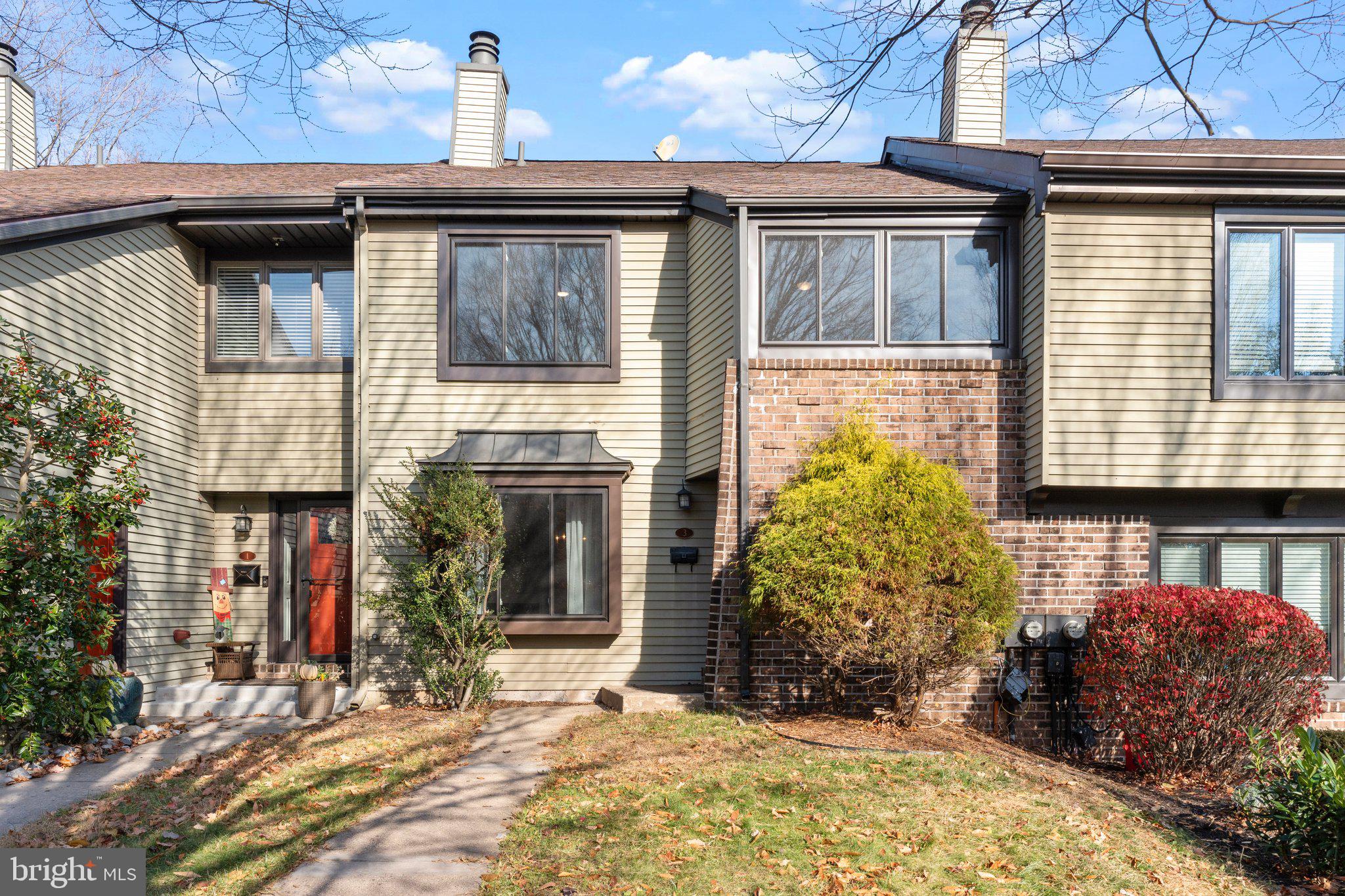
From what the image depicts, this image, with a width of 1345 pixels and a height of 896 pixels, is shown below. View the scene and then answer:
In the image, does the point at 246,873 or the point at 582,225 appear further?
the point at 582,225

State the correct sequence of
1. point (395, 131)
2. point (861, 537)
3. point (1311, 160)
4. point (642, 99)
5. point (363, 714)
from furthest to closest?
point (363, 714)
point (1311, 160)
point (861, 537)
point (642, 99)
point (395, 131)

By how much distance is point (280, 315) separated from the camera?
453 inches

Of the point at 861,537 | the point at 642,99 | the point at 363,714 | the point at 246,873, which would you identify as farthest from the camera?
the point at 363,714

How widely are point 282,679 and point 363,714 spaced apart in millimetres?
1913

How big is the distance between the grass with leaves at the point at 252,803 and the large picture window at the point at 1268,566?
696cm

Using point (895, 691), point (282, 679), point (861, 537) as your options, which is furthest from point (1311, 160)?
point (282, 679)

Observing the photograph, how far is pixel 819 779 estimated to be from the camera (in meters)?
6.45

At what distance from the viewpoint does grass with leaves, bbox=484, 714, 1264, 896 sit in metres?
4.96

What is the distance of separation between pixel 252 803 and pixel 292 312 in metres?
6.78

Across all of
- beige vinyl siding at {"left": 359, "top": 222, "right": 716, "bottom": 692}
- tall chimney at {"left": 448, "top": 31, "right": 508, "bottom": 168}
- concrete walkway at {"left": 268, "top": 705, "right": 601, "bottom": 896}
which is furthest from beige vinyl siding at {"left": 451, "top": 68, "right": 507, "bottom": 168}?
concrete walkway at {"left": 268, "top": 705, "right": 601, "bottom": 896}

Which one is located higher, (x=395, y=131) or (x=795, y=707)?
(x=395, y=131)

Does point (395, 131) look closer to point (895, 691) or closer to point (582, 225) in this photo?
point (582, 225)

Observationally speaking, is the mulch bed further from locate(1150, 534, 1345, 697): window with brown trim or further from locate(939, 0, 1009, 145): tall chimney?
locate(939, 0, 1009, 145): tall chimney

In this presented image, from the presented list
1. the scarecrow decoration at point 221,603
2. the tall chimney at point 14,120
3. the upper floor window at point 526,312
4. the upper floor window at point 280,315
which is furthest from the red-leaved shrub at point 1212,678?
the tall chimney at point 14,120
